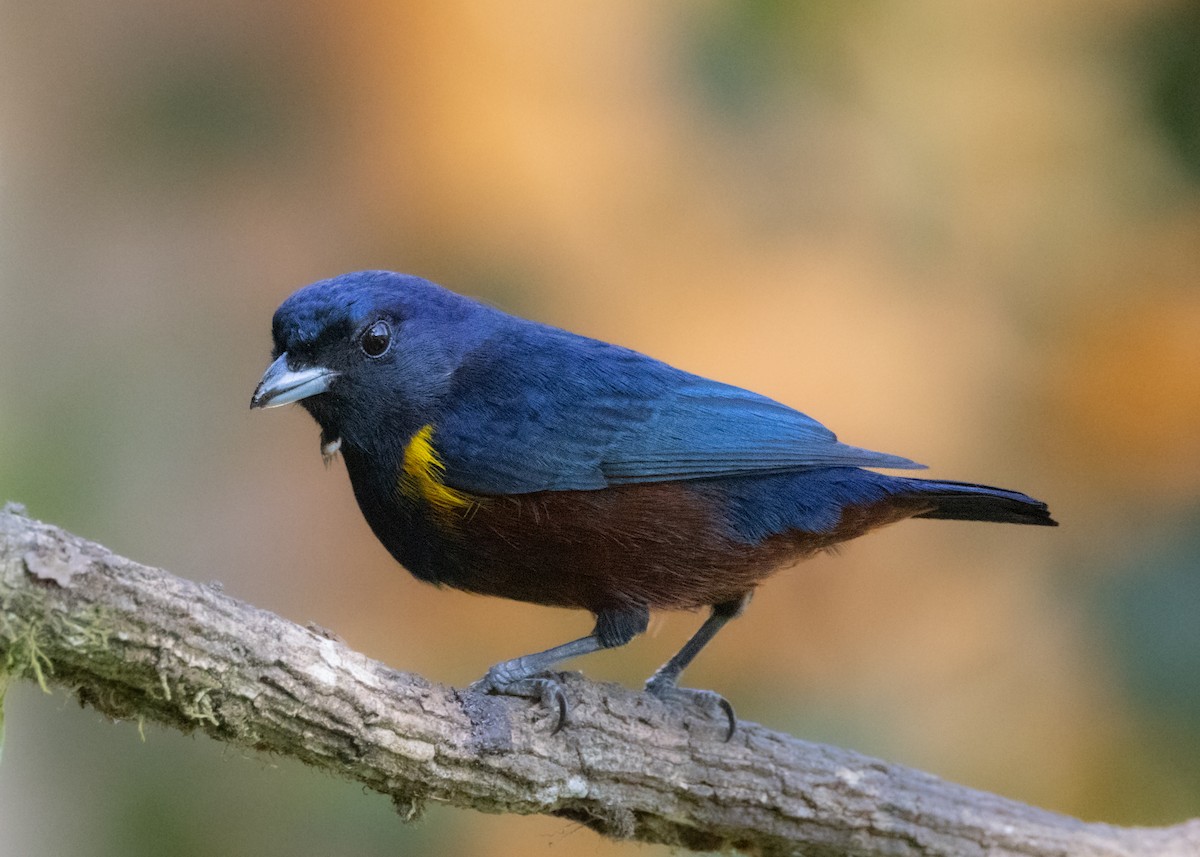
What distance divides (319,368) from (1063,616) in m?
3.72

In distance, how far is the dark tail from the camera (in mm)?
3490

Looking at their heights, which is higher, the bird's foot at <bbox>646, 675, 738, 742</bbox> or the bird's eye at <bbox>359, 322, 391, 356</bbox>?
the bird's eye at <bbox>359, 322, 391, 356</bbox>

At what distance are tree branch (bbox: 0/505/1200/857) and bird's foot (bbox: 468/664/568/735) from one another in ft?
0.16

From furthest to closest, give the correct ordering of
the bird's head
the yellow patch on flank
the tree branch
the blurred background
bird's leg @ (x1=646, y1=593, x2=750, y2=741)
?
the blurred background < bird's leg @ (x1=646, y1=593, x2=750, y2=741) < the bird's head < the yellow patch on flank < the tree branch

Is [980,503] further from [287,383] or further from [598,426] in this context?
[287,383]

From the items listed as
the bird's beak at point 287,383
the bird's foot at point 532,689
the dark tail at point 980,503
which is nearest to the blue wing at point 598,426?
the dark tail at point 980,503

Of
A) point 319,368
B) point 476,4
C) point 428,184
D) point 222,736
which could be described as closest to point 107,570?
point 222,736

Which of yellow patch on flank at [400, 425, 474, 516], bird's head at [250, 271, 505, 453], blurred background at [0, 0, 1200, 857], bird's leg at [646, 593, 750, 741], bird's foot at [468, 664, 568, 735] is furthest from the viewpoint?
blurred background at [0, 0, 1200, 857]

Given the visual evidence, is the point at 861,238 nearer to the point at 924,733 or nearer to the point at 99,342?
the point at 924,733

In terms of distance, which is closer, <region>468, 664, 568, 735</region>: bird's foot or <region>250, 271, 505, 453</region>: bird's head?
<region>468, 664, 568, 735</region>: bird's foot

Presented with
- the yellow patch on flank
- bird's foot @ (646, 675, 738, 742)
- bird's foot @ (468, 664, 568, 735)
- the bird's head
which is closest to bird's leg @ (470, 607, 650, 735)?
bird's foot @ (468, 664, 568, 735)

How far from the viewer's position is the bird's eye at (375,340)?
3492 millimetres

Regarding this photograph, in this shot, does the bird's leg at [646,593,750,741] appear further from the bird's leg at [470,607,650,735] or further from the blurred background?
the blurred background

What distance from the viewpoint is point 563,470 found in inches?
131
